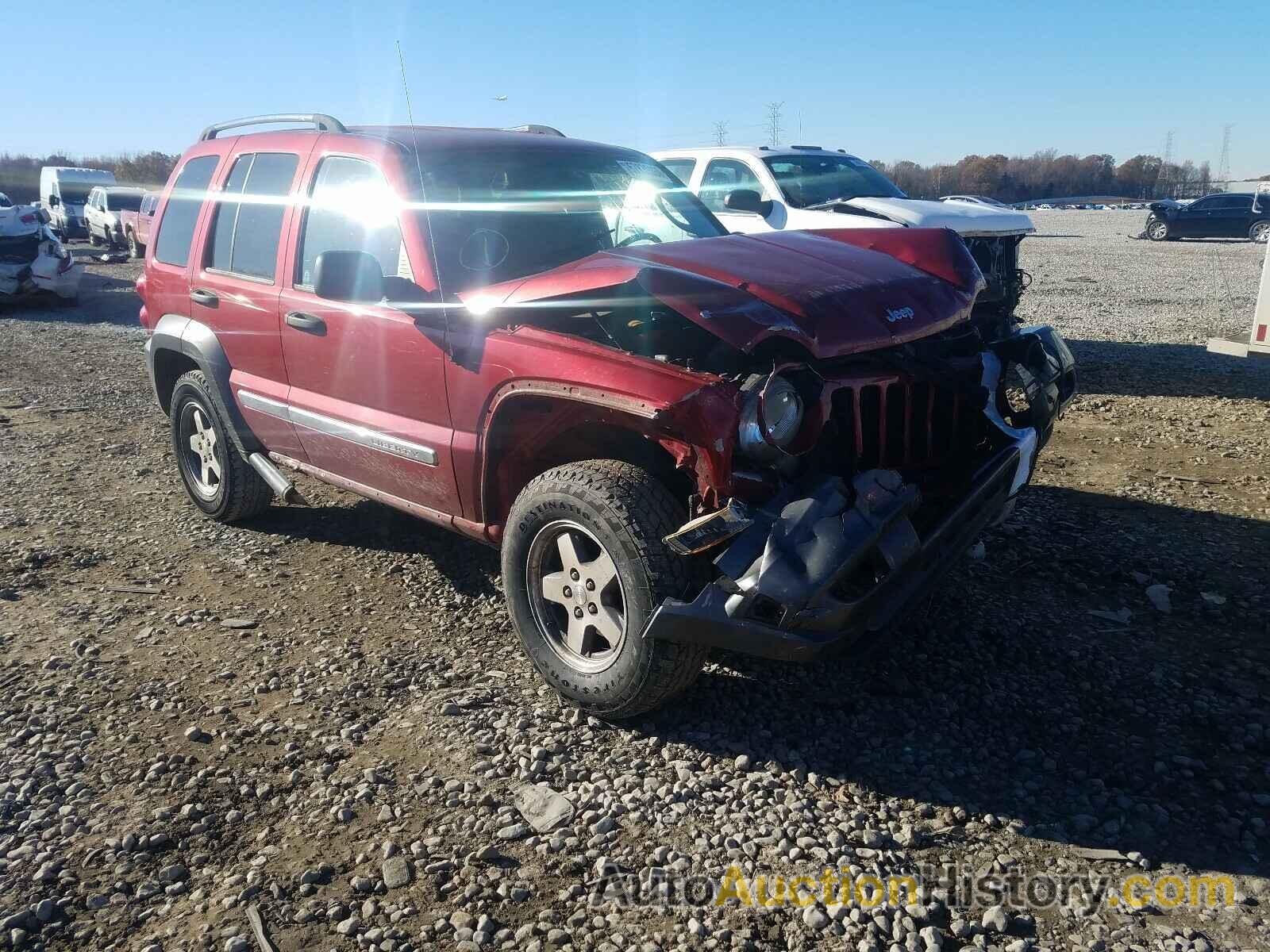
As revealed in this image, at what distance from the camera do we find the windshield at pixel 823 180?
9277mm

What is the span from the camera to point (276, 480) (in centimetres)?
489

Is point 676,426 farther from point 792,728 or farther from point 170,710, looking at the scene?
point 170,710

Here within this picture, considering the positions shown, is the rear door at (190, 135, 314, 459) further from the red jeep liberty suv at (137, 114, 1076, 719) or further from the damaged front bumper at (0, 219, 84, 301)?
the damaged front bumper at (0, 219, 84, 301)

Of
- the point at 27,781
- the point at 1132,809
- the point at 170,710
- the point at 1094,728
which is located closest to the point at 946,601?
the point at 1094,728

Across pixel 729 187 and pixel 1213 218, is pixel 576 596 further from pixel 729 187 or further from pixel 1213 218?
pixel 1213 218

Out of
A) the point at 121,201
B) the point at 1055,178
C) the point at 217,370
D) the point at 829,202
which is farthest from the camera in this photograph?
Result: the point at 1055,178

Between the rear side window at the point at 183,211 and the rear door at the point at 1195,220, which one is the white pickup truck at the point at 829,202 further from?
the rear door at the point at 1195,220

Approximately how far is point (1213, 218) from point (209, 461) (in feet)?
104

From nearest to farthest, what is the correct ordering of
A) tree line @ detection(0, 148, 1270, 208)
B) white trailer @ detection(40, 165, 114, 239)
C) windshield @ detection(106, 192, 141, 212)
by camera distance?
windshield @ detection(106, 192, 141, 212)
white trailer @ detection(40, 165, 114, 239)
tree line @ detection(0, 148, 1270, 208)

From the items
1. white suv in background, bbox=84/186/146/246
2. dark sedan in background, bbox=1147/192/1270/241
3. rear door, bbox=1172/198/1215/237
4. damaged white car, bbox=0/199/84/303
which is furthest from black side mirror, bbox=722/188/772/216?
rear door, bbox=1172/198/1215/237

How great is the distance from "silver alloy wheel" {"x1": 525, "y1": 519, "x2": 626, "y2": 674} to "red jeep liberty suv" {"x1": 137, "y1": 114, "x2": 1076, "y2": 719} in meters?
0.01

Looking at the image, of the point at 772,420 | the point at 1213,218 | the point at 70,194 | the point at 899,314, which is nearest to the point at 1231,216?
the point at 1213,218

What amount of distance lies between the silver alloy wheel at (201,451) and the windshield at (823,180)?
576 centimetres

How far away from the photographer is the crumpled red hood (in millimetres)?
3203
